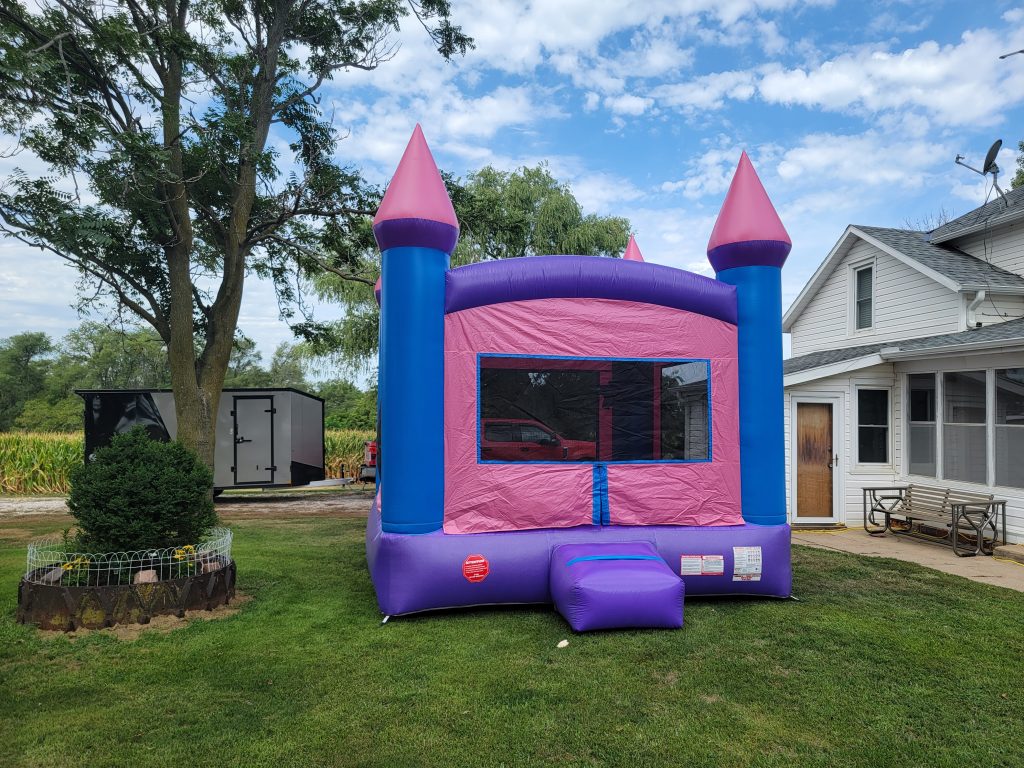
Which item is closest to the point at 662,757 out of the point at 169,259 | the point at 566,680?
the point at 566,680

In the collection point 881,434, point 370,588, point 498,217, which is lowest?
point 370,588

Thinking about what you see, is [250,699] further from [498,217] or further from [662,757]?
[498,217]

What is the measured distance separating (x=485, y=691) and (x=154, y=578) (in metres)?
2.97

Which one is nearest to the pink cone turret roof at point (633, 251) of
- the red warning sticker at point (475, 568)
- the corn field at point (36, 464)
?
the red warning sticker at point (475, 568)

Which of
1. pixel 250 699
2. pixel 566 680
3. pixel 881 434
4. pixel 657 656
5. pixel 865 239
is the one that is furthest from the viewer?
pixel 865 239

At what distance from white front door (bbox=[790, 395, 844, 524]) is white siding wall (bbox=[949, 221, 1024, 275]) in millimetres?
3674

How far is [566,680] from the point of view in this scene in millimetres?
3947

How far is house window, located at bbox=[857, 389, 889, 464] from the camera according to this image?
10164 millimetres

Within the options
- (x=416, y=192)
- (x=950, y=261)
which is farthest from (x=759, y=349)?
(x=950, y=261)

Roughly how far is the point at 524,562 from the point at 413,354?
193 cm

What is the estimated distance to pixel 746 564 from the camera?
5.64 m

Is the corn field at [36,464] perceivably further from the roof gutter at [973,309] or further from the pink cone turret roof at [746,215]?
the roof gutter at [973,309]

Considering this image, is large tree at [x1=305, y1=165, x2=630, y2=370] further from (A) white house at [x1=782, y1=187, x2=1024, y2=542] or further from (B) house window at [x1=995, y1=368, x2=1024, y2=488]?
(B) house window at [x1=995, y1=368, x2=1024, y2=488]

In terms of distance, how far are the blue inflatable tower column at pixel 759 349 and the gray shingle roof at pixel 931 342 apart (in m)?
2.96
